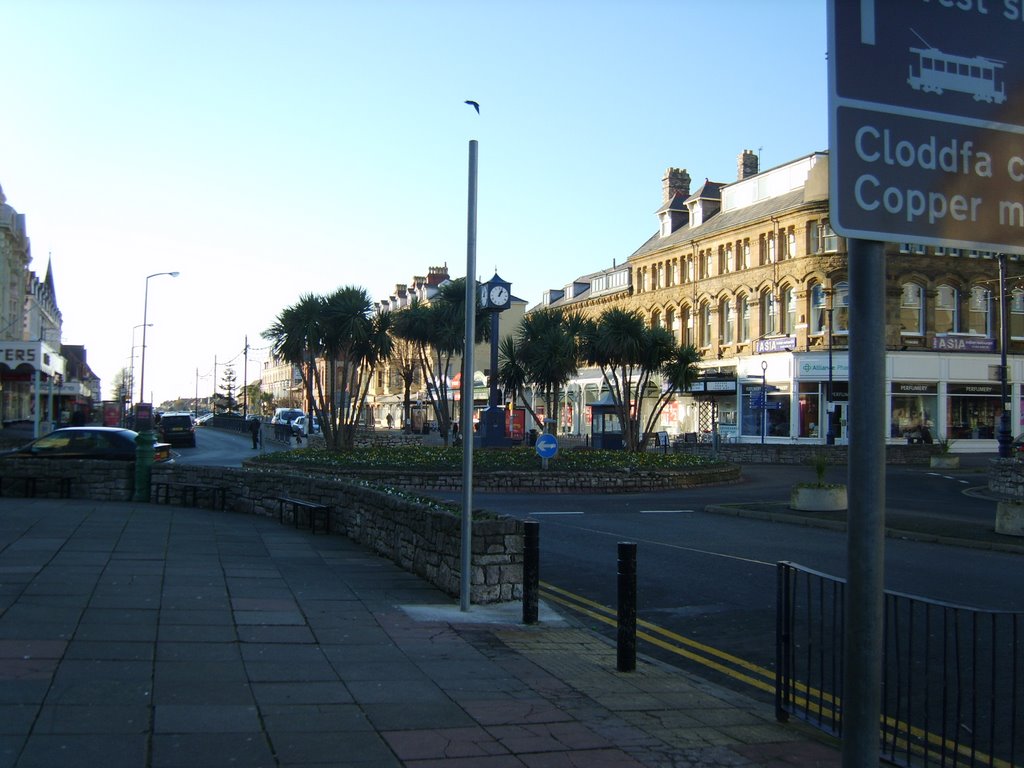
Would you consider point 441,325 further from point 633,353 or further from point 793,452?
point 793,452

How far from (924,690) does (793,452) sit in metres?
36.0

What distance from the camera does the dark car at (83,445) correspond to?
66.7 ft

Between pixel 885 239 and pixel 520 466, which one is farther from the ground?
pixel 885 239

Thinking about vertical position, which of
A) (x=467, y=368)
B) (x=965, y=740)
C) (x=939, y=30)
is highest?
(x=939, y=30)

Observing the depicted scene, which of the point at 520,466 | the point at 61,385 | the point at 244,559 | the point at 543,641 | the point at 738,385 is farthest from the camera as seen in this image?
the point at 61,385

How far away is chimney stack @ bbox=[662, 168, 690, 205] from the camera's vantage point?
62188mm

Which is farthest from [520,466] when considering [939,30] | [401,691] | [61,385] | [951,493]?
[61,385]

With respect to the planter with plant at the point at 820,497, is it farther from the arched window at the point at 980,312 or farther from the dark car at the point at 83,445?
the arched window at the point at 980,312

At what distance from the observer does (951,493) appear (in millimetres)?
24516

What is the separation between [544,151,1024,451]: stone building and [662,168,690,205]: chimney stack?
26.7ft

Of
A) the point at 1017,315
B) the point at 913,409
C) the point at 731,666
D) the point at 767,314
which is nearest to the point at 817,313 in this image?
the point at 767,314

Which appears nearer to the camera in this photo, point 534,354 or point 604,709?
point 604,709

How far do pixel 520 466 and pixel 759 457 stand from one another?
18.2m

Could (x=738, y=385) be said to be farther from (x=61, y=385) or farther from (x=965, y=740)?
(x=965, y=740)
